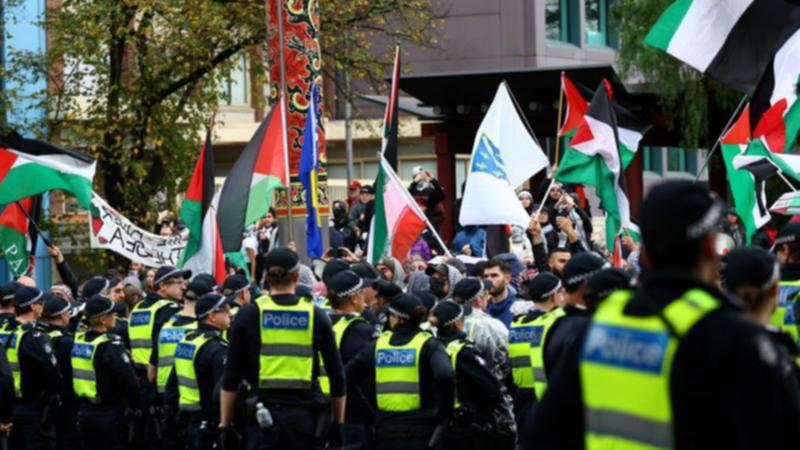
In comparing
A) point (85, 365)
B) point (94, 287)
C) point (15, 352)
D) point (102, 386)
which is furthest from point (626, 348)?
point (94, 287)

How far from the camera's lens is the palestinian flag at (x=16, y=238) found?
17.7 meters

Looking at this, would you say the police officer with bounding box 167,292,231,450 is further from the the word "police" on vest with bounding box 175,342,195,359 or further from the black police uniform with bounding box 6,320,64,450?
the black police uniform with bounding box 6,320,64,450

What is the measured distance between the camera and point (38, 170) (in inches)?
691

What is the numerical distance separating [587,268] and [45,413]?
7291 millimetres

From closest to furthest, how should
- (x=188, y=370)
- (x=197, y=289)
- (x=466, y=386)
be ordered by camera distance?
(x=466, y=386) < (x=188, y=370) < (x=197, y=289)

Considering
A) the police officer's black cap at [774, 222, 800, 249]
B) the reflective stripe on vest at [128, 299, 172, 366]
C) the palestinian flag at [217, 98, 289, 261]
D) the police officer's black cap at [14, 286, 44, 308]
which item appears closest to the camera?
the police officer's black cap at [774, 222, 800, 249]

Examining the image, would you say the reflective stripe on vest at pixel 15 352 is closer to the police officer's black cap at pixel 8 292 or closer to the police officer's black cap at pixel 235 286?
the police officer's black cap at pixel 8 292

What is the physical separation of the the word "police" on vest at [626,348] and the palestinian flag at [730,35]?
9021 mm

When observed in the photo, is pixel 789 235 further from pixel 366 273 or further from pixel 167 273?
pixel 167 273

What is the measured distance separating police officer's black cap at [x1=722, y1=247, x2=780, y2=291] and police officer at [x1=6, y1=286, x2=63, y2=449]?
8296mm

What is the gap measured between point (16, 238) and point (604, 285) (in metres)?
11.8

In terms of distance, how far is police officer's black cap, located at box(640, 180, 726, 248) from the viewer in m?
4.47

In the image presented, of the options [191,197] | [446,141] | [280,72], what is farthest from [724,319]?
[446,141]

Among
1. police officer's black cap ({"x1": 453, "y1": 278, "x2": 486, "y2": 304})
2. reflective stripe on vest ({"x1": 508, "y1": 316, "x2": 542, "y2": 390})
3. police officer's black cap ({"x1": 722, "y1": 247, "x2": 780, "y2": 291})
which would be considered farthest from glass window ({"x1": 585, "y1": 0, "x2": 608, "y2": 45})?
police officer's black cap ({"x1": 722, "y1": 247, "x2": 780, "y2": 291})
